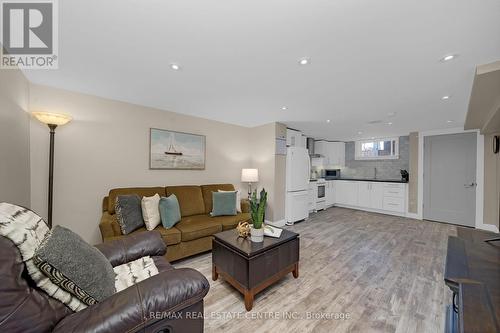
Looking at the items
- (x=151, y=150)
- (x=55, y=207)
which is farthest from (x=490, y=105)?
(x=55, y=207)

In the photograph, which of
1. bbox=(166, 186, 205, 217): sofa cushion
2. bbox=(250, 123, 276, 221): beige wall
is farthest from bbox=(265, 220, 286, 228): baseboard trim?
bbox=(166, 186, 205, 217): sofa cushion

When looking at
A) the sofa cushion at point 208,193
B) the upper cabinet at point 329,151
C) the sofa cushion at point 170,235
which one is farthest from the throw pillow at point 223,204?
the upper cabinet at point 329,151

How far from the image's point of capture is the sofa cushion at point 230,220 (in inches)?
109

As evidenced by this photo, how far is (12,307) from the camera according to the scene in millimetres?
698

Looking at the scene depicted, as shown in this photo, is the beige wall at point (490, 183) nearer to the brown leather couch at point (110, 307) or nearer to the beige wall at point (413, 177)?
the beige wall at point (413, 177)

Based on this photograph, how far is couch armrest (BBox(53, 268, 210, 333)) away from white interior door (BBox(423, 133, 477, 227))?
19.0 feet

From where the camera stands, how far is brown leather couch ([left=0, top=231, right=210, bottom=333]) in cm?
71

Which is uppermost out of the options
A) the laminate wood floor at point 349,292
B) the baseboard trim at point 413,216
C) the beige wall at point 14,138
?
the beige wall at point 14,138

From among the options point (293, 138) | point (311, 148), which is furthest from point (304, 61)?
point (311, 148)

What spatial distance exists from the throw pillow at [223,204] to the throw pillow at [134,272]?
4.98 ft

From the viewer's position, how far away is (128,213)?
7.45 feet

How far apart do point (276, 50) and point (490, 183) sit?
17.4ft

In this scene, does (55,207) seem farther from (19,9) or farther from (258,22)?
(258,22)

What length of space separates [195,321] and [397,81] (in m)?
2.86
